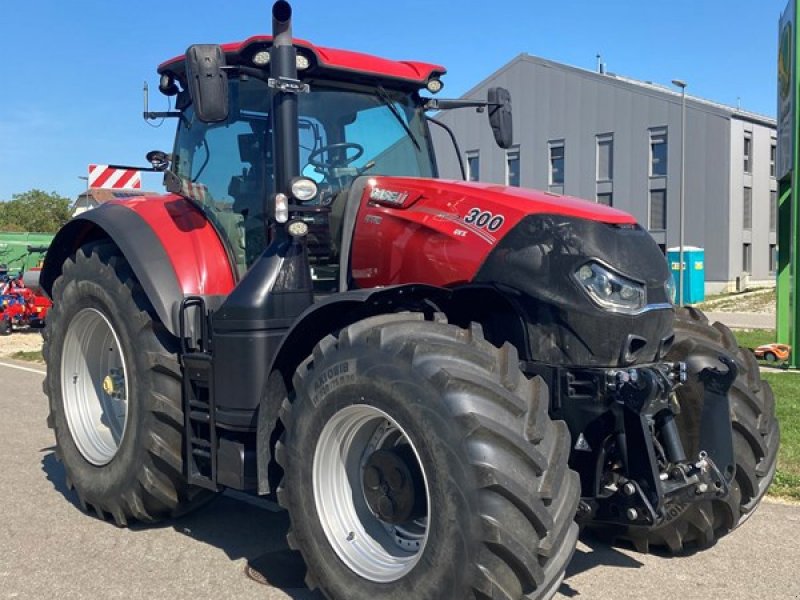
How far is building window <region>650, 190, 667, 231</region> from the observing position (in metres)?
38.1

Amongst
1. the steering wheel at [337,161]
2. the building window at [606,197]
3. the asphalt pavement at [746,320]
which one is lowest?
the asphalt pavement at [746,320]

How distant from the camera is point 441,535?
10.5 ft

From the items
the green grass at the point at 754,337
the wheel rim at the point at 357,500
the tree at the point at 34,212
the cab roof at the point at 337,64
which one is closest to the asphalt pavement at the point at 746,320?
the green grass at the point at 754,337

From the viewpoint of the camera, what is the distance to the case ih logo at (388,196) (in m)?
4.12

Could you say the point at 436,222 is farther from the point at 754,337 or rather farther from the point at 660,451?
the point at 754,337

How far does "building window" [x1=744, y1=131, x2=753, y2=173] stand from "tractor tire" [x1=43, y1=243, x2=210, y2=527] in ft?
121

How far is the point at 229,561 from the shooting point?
174 inches

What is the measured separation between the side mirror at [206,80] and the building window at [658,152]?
3616 cm

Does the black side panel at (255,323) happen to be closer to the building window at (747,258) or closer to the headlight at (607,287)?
the headlight at (607,287)

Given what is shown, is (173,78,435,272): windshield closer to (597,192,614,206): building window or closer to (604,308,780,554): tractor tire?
(604,308,780,554): tractor tire

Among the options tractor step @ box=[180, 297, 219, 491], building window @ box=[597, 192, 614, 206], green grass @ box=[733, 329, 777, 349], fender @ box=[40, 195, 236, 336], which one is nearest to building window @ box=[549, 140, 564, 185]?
building window @ box=[597, 192, 614, 206]

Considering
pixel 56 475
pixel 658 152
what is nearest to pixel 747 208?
pixel 658 152

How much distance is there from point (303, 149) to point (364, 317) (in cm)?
116

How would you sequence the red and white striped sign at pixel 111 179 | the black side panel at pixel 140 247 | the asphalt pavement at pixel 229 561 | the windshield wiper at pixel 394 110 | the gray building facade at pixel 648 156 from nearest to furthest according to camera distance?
the asphalt pavement at pixel 229 561 → the black side panel at pixel 140 247 → the windshield wiper at pixel 394 110 → the red and white striped sign at pixel 111 179 → the gray building facade at pixel 648 156
